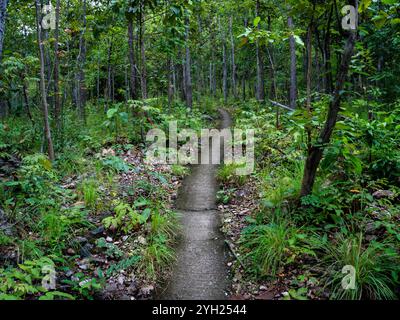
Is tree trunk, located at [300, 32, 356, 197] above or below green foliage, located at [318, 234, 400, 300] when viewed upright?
above

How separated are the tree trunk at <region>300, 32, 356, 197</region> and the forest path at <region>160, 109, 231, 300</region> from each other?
1.78 meters

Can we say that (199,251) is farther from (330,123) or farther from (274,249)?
(330,123)

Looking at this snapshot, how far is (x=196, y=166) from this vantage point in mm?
8930

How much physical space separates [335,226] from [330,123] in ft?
5.03

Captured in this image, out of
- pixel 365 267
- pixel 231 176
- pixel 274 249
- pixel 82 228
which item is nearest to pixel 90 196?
pixel 82 228

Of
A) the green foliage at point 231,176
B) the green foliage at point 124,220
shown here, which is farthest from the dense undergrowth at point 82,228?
the green foliage at point 231,176

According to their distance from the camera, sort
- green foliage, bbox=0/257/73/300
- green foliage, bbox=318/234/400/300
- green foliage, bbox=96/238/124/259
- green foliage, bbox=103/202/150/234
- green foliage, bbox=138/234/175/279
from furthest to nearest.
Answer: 1. green foliage, bbox=103/202/150/234
2. green foliage, bbox=96/238/124/259
3. green foliage, bbox=138/234/175/279
4. green foliage, bbox=318/234/400/300
5. green foliage, bbox=0/257/73/300

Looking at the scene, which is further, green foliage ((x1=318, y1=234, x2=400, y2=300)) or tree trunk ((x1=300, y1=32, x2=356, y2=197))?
tree trunk ((x1=300, y1=32, x2=356, y2=197))

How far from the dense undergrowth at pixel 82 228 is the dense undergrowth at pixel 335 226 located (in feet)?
5.08

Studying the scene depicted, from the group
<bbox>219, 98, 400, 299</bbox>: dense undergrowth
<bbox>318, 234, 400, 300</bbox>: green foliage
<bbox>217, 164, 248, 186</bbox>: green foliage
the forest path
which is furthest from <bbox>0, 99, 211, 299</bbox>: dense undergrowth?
<bbox>318, 234, 400, 300</bbox>: green foliage

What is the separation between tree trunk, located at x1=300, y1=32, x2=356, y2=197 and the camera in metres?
3.92

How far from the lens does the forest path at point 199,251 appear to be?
412 centimetres

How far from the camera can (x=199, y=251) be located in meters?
4.98

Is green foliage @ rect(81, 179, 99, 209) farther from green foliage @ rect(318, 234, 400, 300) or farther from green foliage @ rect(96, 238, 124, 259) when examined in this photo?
green foliage @ rect(318, 234, 400, 300)
